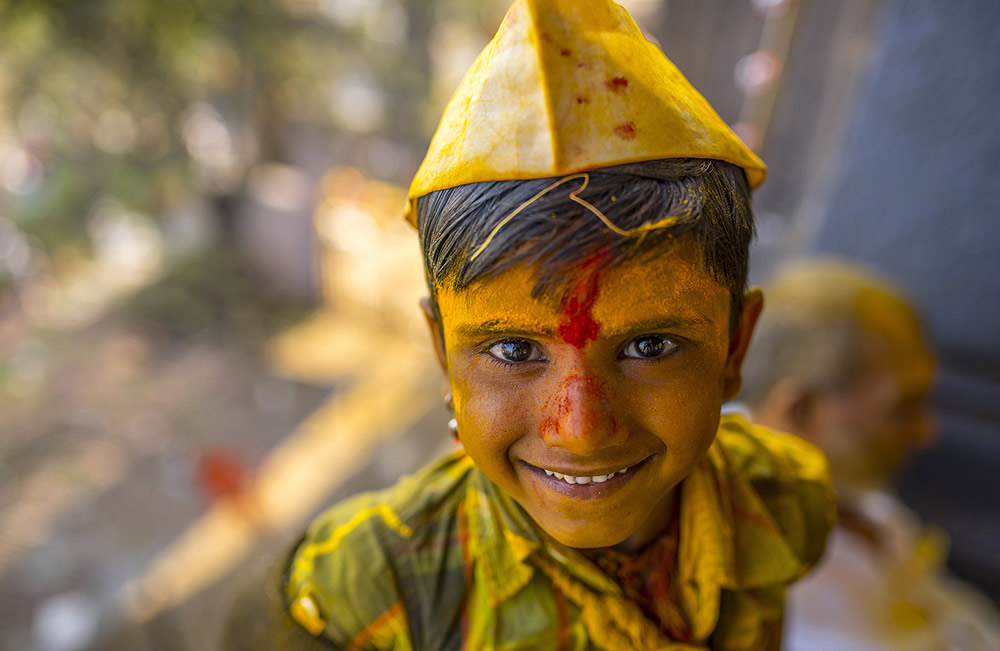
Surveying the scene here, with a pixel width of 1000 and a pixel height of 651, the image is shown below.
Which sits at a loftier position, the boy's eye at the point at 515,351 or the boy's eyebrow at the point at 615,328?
the boy's eyebrow at the point at 615,328

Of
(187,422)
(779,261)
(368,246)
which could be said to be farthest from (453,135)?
(368,246)

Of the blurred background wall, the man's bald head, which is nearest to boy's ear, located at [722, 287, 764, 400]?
the man's bald head

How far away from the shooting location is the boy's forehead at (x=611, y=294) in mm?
617

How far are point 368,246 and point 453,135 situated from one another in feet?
17.1

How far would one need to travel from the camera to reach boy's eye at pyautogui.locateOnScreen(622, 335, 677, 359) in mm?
667

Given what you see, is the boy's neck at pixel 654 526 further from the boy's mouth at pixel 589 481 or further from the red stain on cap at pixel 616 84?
the red stain on cap at pixel 616 84

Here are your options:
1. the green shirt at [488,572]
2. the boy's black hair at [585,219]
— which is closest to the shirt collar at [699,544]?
the green shirt at [488,572]

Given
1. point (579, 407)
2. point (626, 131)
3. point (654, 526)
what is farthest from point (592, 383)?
point (654, 526)

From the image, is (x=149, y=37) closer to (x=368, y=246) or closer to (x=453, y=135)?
(x=368, y=246)

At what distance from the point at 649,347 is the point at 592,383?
0.07 meters

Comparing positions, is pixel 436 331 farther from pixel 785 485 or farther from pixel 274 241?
pixel 274 241

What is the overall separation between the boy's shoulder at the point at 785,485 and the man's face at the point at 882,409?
568 mm

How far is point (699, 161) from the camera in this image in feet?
2.18

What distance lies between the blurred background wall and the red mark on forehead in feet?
5.66
